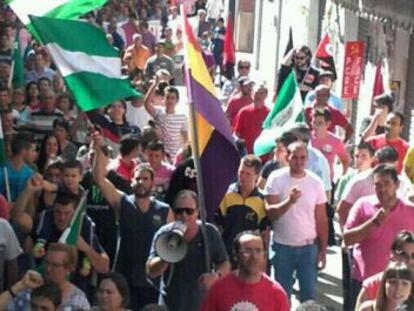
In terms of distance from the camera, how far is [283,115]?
12836 mm

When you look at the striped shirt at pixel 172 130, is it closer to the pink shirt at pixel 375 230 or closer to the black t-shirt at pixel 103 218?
the black t-shirt at pixel 103 218

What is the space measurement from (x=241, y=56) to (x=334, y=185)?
75.3ft

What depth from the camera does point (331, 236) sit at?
1154 cm

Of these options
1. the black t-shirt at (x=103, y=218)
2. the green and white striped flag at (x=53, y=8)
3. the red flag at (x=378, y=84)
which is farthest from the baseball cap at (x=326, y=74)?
the black t-shirt at (x=103, y=218)

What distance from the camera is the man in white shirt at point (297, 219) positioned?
34.4ft

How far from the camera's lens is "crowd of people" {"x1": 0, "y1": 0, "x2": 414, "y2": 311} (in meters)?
8.07

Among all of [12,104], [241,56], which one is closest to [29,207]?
[12,104]

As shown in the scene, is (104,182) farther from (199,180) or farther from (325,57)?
(325,57)

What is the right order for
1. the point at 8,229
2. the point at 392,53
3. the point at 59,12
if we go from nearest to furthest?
the point at 8,229, the point at 59,12, the point at 392,53

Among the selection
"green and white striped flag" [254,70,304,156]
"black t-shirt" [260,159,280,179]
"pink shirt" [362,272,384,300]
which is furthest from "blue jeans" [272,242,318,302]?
"pink shirt" [362,272,384,300]

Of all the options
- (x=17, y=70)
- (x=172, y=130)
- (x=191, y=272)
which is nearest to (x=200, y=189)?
(x=191, y=272)

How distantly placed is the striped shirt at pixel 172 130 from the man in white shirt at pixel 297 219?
13.2ft

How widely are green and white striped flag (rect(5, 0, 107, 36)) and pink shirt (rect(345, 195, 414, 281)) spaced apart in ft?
9.54

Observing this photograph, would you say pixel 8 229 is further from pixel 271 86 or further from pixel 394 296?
pixel 271 86
